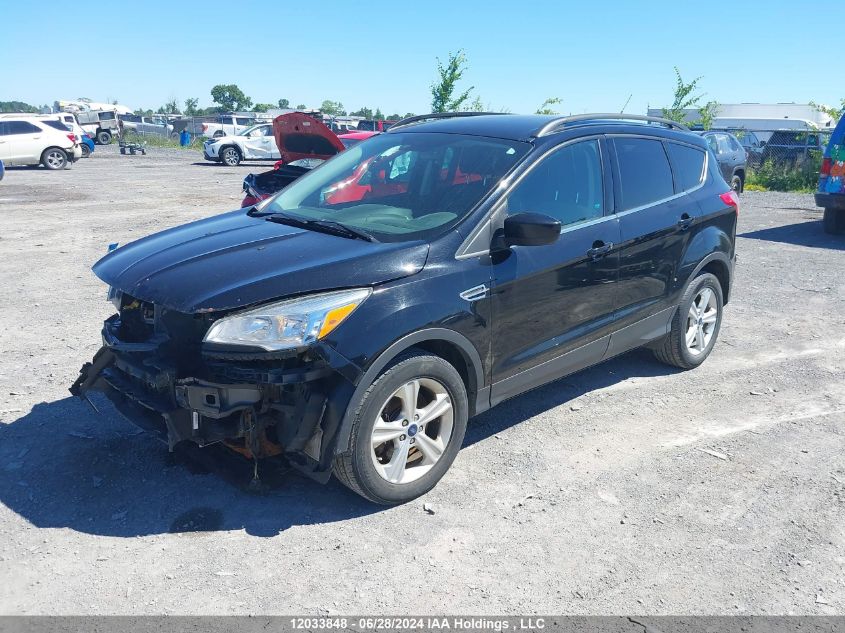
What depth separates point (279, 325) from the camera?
3.24 m

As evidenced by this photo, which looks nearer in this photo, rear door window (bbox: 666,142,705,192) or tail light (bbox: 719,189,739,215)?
rear door window (bbox: 666,142,705,192)

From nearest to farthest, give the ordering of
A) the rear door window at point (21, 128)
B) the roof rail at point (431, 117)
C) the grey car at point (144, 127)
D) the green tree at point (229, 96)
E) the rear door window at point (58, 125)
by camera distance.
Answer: the roof rail at point (431, 117), the rear door window at point (21, 128), the rear door window at point (58, 125), the grey car at point (144, 127), the green tree at point (229, 96)

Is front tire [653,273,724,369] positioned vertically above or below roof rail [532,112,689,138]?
below

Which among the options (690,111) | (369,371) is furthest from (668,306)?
(690,111)

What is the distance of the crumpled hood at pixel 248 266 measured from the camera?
3.32m

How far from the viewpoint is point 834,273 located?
9.52m

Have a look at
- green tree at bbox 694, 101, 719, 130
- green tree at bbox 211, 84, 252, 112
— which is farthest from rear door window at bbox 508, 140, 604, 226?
green tree at bbox 211, 84, 252, 112

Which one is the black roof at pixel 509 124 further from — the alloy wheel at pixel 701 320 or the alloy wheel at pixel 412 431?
the alloy wheel at pixel 412 431

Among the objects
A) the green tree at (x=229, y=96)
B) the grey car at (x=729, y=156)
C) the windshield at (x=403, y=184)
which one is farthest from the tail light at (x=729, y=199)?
the green tree at (x=229, y=96)

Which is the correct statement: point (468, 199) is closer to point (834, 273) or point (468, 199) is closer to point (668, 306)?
point (668, 306)

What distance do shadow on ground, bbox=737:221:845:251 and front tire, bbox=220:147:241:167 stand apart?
21589 mm

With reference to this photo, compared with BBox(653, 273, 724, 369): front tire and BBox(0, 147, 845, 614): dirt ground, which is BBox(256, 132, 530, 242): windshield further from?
BBox(653, 273, 724, 369): front tire

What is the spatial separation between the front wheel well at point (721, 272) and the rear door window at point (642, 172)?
807 mm

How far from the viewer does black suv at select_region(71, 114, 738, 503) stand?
329 cm
